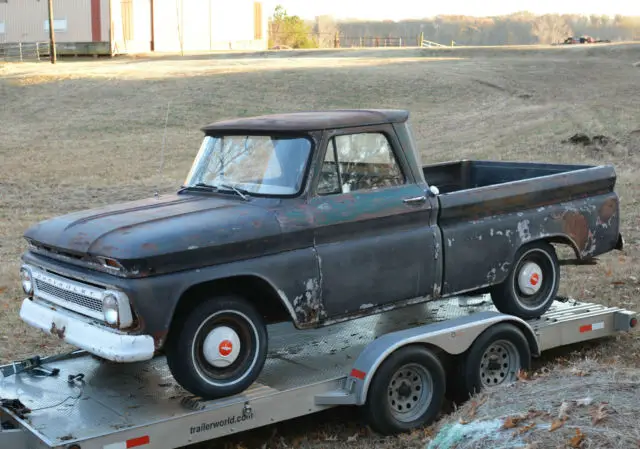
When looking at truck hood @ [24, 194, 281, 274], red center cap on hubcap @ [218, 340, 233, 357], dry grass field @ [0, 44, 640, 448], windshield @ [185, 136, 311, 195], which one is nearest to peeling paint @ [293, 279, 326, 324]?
truck hood @ [24, 194, 281, 274]

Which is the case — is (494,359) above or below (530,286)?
below

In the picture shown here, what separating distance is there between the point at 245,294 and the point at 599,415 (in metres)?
2.32

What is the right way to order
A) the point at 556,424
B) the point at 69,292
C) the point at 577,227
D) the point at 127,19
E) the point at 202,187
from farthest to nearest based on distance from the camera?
the point at 127,19 → the point at 577,227 → the point at 202,187 → the point at 69,292 → the point at 556,424

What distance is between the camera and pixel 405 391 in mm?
6012

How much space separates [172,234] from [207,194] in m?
1.08

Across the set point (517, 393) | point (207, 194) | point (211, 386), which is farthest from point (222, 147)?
point (517, 393)

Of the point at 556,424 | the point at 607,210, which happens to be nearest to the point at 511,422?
the point at 556,424

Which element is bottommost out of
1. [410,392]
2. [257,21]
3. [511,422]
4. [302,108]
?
[410,392]

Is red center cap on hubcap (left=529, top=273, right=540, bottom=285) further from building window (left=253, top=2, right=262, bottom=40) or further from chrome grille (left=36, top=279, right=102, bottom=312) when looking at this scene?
building window (left=253, top=2, right=262, bottom=40)

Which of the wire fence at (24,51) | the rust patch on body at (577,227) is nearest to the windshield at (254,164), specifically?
the rust patch on body at (577,227)

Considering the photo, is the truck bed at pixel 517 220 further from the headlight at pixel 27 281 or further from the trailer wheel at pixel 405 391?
the headlight at pixel 27 281

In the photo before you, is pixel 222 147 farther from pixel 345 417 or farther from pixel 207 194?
pixel 345 417

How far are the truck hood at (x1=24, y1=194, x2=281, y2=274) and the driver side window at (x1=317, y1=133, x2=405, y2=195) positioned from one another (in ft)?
1.93

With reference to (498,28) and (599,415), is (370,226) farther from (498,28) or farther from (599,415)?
(498,28)
